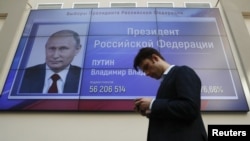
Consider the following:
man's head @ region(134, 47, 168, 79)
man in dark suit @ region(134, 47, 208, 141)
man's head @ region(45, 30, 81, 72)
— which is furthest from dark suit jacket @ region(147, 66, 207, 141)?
man's head @ region(45, 30, 81, 72)

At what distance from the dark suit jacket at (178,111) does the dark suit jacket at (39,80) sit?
2.70m

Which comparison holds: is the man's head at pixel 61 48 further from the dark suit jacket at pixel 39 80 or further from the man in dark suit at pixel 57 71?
the dark suit jacket at pixel 39 80

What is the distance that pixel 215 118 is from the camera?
3.71 metres

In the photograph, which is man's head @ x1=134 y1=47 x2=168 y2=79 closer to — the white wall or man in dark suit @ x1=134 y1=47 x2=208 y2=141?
man in dark suit @ x1=134 y1=47 x2=208 y2=141

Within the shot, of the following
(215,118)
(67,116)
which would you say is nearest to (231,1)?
(215,118)

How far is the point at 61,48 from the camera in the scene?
171 inches

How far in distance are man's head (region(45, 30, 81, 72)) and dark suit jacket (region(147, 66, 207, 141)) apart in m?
3.01

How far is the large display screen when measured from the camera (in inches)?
150

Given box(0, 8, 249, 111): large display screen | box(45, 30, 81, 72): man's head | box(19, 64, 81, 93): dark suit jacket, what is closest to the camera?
box(0, 8, 249, 111): large display screen

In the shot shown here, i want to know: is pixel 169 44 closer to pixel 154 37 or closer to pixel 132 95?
pixel 154 37

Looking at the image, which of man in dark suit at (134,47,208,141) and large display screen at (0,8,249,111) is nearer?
man in dark suit at (134,47,208,141)

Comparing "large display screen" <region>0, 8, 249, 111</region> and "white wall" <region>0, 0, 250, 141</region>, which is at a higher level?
"large display screen" <region>0, 8, 249, 111</region>

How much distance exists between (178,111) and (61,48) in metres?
3.39

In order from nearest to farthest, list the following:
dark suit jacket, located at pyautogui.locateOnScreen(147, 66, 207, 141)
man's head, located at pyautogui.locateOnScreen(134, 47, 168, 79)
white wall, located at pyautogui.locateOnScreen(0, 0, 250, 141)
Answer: dark suit jacket, located at pyautogui.locateOnScreen(147, 66, 207, 141)
man's head, located at pyautogui.locateOnScreen(134, 47, 168, 79)
white wall, located at pyautogui.locateOnScreen(0, 0, 250, 141)
